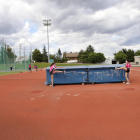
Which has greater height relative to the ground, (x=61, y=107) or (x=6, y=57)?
(x=6, y=57)

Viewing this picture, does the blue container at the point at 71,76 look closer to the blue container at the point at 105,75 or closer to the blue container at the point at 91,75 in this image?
the blue container at the point at 91,75

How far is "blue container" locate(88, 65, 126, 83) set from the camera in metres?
9.96

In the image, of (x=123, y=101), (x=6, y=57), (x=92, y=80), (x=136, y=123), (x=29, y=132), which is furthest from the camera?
(x=6, y=57)

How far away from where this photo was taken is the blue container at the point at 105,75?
9961 millimetres

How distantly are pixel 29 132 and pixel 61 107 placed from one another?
182 cm

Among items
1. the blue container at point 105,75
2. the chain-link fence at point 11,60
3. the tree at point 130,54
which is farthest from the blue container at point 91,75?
the tree at point 130,54

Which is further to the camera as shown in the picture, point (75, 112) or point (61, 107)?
point (61, 107)

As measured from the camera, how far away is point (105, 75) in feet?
32.9

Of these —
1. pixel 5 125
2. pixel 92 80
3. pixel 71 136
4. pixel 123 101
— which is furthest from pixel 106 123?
pixel 92 80

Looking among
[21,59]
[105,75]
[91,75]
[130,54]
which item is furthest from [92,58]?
[91,75]

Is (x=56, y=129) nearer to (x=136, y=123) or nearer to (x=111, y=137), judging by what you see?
(x=111, y=137)

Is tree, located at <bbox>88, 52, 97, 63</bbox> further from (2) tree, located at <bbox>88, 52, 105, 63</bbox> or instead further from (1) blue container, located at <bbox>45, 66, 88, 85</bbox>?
(1) blue container, located at <bbox>45, 66, 88, 85</bbox>

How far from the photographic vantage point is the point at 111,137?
3.11 meters

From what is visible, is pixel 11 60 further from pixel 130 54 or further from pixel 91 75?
pixel 130 54
